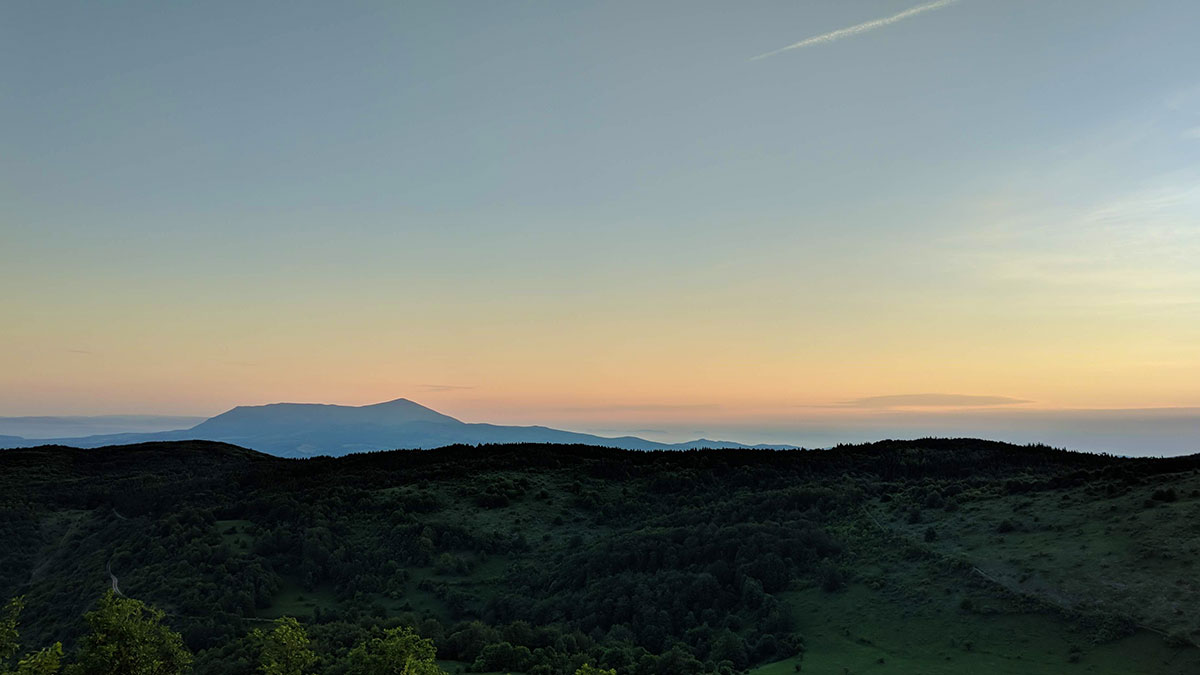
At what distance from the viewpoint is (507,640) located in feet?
90.7

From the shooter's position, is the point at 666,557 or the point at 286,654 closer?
the point at 286,654

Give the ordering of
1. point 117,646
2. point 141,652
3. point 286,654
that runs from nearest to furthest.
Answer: point 117,646 < point 141,652 < point 286,654

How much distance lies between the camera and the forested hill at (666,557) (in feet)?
79.2

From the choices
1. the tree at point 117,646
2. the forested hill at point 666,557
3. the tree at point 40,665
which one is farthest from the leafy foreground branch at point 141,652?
the forested hill at point 666,557

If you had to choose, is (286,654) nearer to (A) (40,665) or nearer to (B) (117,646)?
(B) (117,646)

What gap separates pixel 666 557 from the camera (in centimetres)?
3562

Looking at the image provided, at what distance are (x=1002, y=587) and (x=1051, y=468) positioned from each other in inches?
981

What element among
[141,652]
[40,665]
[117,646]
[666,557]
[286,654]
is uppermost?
[40,665]

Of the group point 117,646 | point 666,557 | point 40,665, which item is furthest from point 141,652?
point 666,557

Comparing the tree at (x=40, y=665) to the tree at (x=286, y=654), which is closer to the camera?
the tree at (x=40, y=665)

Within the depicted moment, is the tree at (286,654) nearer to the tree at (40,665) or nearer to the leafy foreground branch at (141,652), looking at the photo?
the leafy foreground branch at (141,652)

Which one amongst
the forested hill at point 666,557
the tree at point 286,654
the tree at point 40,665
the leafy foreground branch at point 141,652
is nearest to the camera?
the tree at point 40,665

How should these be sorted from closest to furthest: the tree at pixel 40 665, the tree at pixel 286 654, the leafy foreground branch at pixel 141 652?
1. the tree at pixel 40 665
2. the leafy foreground branch at pixel 141 652
3. the tree at pixel 286 654

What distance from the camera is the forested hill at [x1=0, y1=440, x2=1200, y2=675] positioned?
2414 cm
